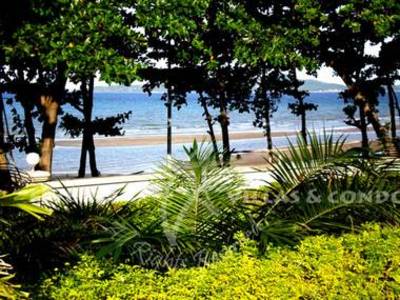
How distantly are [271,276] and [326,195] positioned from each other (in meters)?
1.24

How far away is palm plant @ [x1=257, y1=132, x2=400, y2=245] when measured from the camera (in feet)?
17.3

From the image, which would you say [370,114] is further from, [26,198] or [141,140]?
[141,140]

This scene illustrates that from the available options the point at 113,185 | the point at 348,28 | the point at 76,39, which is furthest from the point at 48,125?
the point at 348,28

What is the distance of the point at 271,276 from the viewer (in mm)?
4406

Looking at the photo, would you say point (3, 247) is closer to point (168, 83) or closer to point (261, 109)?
point (168, 83)

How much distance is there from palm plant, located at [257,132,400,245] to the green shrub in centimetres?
26

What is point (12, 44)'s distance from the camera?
38.3 feet

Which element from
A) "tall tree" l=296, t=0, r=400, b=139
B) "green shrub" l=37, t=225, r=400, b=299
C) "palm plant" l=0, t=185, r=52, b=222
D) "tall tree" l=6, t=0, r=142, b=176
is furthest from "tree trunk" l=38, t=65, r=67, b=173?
"palm plant" l=0, t=185, r=52, b=222

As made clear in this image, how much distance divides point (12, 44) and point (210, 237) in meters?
8.34

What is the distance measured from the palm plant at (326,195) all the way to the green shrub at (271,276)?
0.26 metres

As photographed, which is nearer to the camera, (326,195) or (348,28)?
(326,195)

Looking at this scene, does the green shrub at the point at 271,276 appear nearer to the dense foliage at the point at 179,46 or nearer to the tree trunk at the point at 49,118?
the dense foliage at the point at 179,46

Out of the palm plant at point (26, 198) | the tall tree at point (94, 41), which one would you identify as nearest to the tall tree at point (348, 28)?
the tall tree at point (94, 41)

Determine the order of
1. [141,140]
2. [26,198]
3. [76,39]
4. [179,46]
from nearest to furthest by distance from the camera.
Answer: [26,198] → [76,39] → [179,46] → [141,140]
